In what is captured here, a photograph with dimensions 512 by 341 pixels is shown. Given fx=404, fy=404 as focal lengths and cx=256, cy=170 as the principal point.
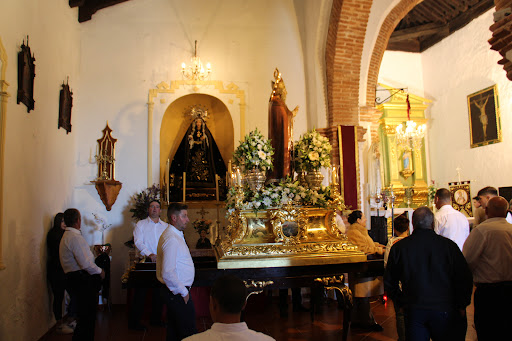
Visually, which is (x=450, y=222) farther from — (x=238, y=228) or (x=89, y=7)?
(x=89, y=7)

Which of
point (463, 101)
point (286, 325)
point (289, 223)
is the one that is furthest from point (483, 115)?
point (289, 223)

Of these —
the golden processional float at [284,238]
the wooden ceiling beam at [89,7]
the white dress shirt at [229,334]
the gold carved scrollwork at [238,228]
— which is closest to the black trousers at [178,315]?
the golden processional float at [284,238]

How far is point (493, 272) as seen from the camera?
3.51m

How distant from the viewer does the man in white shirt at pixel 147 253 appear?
19.5 feet

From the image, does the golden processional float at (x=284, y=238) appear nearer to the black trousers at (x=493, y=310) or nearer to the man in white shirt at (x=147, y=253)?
the black trousers at (x=493, y=310)

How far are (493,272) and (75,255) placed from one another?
4.05 meters

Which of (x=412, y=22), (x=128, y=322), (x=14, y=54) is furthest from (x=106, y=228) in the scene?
(x=412, y=22)

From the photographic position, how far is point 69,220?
4.38 metres

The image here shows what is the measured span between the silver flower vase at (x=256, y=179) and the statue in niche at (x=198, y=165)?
3680mm

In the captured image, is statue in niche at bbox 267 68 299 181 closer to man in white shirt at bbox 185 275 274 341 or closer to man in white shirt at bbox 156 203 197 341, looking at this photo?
man in white shirt at bbox 156 203 197 341

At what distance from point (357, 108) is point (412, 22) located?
7.74 meters

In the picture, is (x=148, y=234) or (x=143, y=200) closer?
(x=148, y=234)

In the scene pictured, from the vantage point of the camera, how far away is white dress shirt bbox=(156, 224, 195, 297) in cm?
357

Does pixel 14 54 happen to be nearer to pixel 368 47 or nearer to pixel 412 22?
Result: pixel 368 47
